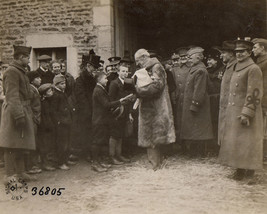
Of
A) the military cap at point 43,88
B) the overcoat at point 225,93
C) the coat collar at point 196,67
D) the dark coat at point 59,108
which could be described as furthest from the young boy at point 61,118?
the overcoat at point 225,93

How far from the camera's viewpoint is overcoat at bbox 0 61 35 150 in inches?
206

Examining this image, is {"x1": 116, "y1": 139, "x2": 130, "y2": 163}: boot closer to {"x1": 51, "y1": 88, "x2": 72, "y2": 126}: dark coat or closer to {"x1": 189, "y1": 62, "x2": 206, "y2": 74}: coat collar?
{"x1": 51, "y1": 88, "x2": 72, "y2": 126}: dark coat

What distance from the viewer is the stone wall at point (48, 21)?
314 inches

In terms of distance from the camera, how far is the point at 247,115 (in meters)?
5.09

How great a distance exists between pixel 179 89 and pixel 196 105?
70 centimetres

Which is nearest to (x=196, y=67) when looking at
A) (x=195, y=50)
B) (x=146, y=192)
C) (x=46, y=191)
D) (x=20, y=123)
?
(x=195, y=50)

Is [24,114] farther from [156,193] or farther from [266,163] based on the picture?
[266,163]

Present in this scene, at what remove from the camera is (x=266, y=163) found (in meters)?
6.41

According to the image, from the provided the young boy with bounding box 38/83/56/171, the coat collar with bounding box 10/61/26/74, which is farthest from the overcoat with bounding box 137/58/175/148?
the coat collar with bounding box 10/61/26/74

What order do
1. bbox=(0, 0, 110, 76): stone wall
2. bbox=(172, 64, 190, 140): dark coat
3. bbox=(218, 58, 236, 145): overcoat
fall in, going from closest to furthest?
1. bbox=(218, 58, 236, 145): overcoat
2. bbox=(172, 64, 190, 140): dark coat
3. bbox=(0, 0, 110, 76): stone wall

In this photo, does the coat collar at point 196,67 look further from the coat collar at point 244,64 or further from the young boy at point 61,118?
the young boy at point 61,118

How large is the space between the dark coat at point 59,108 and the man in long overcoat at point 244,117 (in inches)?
107

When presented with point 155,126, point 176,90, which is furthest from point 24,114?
point 176,90

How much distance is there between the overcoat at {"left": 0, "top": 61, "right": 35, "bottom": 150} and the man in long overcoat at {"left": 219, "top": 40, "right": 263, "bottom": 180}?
299 centimetres
